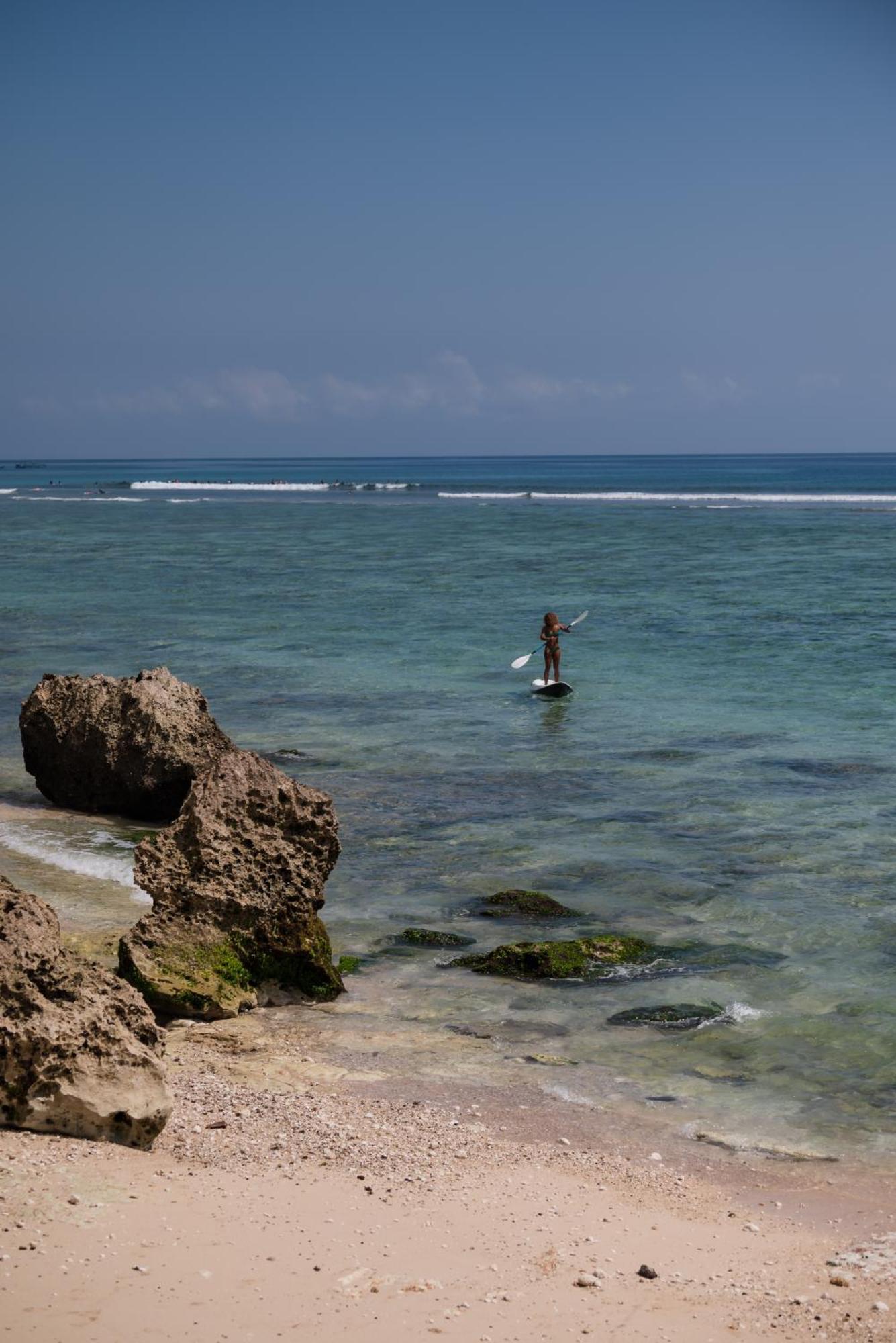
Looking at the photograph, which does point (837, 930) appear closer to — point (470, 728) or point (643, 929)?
point (643, 929)

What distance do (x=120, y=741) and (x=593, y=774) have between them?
565cm

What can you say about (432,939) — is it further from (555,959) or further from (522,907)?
(555,959)

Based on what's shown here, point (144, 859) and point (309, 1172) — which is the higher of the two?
point (144, 859)

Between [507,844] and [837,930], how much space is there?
366 centimetres

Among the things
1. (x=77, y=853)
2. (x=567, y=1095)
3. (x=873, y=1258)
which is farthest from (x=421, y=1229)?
(x=77, y=853)

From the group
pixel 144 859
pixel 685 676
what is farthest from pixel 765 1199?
pixel 685 676

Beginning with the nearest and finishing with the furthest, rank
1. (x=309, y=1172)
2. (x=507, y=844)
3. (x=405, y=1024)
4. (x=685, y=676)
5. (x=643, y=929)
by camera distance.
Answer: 1. (x=309, y=1172)
2. (x=405, y=1024)
3. (x=643, y=929)
4. (x=507, y=844)
5. (x=685, y=676)

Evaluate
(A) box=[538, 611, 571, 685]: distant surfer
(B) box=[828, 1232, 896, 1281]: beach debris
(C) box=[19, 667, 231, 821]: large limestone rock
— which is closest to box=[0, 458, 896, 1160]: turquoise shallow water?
(C) box=[19, 667, 231, 821]: large limestone rock

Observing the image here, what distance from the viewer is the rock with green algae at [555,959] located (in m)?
10.7

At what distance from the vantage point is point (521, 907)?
12.2m

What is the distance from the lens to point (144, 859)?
10.2 m

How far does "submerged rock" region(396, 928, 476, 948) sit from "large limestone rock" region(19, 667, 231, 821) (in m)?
3.94

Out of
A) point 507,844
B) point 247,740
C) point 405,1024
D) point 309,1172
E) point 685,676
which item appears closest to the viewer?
point 309,1172

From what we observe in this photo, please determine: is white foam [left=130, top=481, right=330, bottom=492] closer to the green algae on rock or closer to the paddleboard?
the paddleboard
